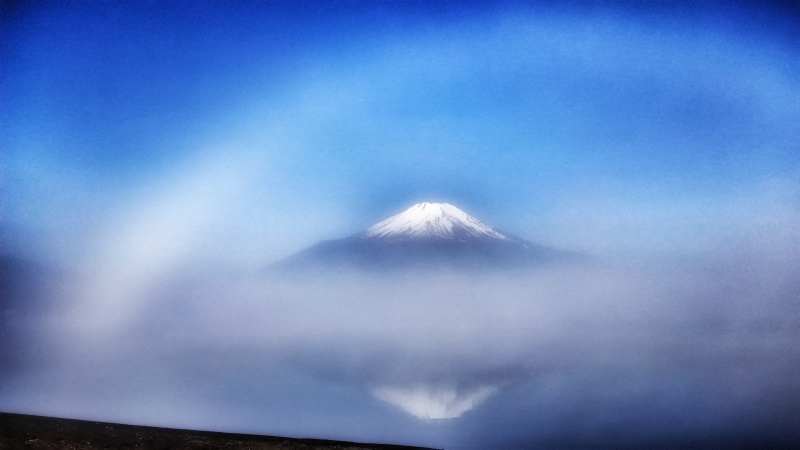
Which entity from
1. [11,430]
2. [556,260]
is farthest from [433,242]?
[11,430]

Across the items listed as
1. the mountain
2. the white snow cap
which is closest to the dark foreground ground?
the mountain

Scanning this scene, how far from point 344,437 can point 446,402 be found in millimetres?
913

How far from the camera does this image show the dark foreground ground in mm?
2641

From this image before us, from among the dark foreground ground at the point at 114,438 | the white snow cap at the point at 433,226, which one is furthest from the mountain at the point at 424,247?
the dark foreground ground at the point at 114,438

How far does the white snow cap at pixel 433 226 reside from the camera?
5465mm

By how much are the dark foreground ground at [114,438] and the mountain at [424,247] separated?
1.82 m

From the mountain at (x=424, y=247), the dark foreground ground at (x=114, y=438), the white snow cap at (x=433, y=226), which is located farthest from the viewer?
the white snow cap at (x=433, y=226)

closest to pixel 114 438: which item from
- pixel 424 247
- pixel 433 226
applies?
pixel 424 247

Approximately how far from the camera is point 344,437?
12.3 ft

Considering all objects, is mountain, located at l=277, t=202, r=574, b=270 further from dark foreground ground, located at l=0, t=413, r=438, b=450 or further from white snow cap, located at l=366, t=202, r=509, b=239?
dark foreground ground, located at l=0, t=413, r=438, b=450

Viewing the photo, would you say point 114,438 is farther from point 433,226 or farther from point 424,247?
point 433,226

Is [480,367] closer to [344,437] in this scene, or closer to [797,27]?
[344,437]

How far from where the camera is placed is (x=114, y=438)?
105 inches

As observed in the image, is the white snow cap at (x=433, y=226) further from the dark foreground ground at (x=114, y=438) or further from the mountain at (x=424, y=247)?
the dark foreground ground at (x=114, y=438)
